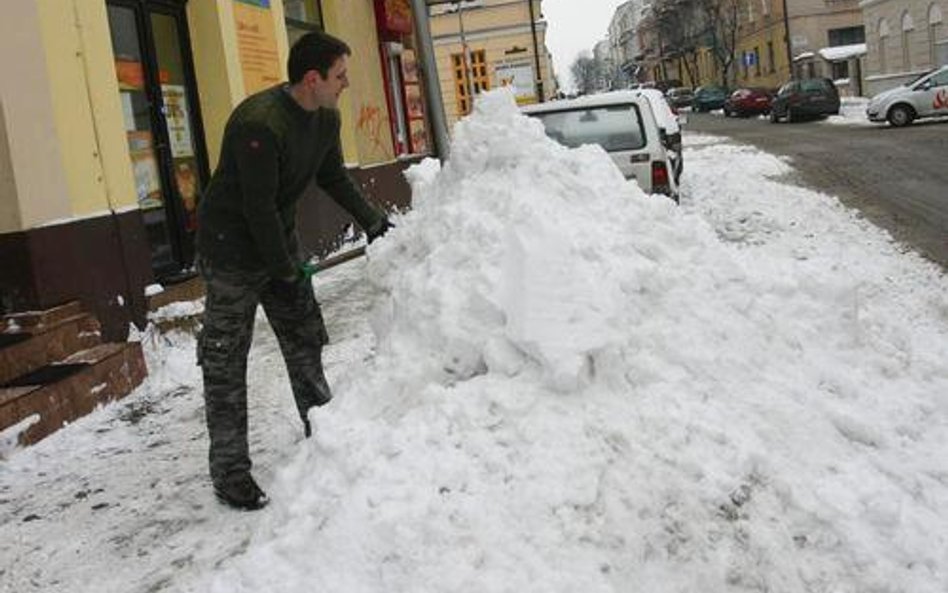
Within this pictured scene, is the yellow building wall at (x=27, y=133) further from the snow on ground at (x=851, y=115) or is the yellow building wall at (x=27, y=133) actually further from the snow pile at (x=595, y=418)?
the snow on ground at (x=851, y=115)

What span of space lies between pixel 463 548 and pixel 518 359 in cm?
94

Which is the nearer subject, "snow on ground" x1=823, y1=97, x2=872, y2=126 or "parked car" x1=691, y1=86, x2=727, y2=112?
"snow on ground" x1=823, y1=97, x2=872, y2=126

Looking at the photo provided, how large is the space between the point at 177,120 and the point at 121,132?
1.97 m

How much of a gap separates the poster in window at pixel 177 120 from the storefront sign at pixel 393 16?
6.08 meters

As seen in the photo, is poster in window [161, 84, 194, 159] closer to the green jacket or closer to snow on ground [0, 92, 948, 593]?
snow on ground [0, 92, 948, 593]

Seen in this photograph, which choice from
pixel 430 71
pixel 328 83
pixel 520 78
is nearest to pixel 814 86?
pixel 520 78

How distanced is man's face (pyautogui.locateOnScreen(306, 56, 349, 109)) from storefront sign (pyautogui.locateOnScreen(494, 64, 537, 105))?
27115mm

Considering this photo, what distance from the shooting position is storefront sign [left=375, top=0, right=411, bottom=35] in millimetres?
15133

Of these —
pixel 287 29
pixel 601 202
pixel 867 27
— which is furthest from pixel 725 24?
pixel 601 202

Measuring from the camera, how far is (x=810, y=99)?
3453 centimetres

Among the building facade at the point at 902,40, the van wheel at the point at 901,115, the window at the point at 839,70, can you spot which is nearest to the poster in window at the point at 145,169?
the van wheel at the point at 901,115

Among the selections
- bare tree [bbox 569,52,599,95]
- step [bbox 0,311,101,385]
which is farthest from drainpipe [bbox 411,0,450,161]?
bare tree [bbox 569,52,599,95]

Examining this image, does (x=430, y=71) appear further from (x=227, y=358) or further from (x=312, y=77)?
(x=227, y=358)

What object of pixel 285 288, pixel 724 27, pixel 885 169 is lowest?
pixel 885 169
